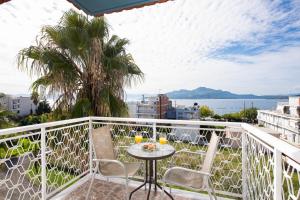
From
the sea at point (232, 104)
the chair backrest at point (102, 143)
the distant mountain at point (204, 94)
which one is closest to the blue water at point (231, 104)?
the sea at point (232, 104)

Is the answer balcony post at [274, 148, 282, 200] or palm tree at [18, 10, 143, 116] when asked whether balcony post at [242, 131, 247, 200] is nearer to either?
balcony post at [274, 148, 282, 200]

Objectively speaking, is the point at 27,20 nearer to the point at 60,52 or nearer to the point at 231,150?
the point at 60,52

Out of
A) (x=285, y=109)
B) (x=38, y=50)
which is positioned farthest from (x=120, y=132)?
(x=285, y=109)

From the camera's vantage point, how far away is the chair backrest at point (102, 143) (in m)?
2.89

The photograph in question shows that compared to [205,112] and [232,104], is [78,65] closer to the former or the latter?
[205,112]

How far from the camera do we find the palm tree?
4422 mm

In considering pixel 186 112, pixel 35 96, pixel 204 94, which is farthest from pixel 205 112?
pixel 35 96

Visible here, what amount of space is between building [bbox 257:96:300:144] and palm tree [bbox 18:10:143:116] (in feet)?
114

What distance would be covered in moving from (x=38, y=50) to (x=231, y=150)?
4552 millimetres

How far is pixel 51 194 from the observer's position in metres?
2.88

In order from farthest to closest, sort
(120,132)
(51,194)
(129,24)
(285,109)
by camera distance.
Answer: (285,109) → (129,24) → (120,132) → (51,194)

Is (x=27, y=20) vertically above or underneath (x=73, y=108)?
above

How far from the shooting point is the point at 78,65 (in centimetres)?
462

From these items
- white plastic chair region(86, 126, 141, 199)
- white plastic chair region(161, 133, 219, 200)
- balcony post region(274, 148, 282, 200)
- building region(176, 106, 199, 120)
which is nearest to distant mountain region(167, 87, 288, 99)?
building region(176, 106, 199, 120)
